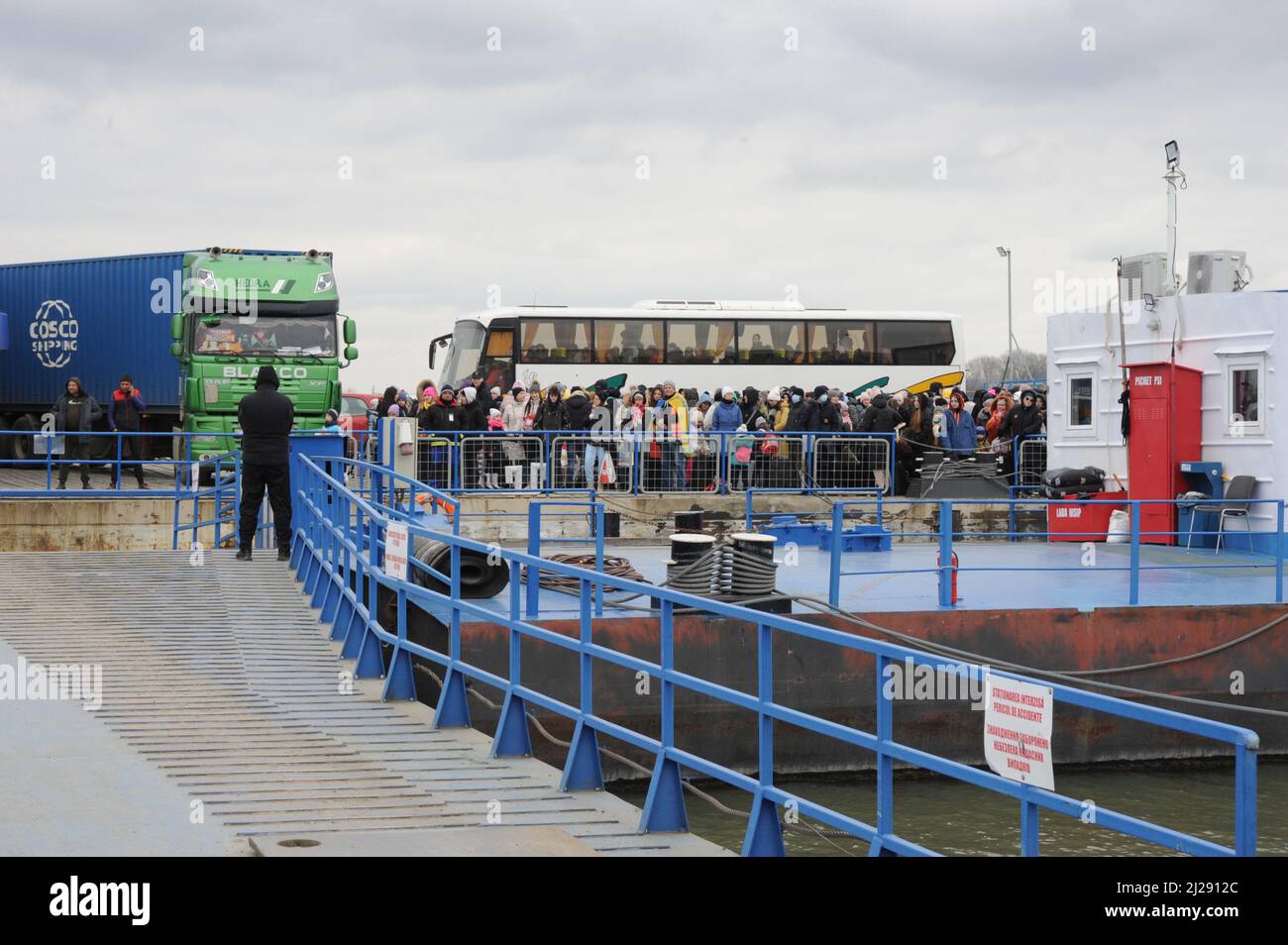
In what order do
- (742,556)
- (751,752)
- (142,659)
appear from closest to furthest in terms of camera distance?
(142,659) → (742,556) → (751,752)

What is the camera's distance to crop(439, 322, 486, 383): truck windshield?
39219 millimetres

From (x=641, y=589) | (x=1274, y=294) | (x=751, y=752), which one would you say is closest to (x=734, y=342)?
(x=1274, y=294)

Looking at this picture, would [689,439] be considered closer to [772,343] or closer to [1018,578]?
[1018,578]

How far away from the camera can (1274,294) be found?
58.6ft

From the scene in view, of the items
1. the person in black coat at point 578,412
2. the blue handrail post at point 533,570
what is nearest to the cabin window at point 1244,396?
the blue handrail post at point 533,570

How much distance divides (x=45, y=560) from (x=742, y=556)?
7430 millimetres

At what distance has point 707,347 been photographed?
131ft

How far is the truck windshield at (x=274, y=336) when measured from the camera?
27.8 metres

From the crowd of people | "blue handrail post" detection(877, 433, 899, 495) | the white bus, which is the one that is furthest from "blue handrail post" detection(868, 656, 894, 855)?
the white bus

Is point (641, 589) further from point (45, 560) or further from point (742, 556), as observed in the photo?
point (45, 560)

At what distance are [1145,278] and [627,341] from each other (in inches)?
804

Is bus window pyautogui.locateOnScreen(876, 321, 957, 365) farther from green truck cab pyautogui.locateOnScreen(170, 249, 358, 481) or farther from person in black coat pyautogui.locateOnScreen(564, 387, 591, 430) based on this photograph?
green truck cab pyautogui.locateOnScreen(170, 249, 358, 481)

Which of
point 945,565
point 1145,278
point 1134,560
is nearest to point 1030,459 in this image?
point 1145,278

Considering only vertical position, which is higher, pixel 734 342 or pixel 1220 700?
pixel 734 342
